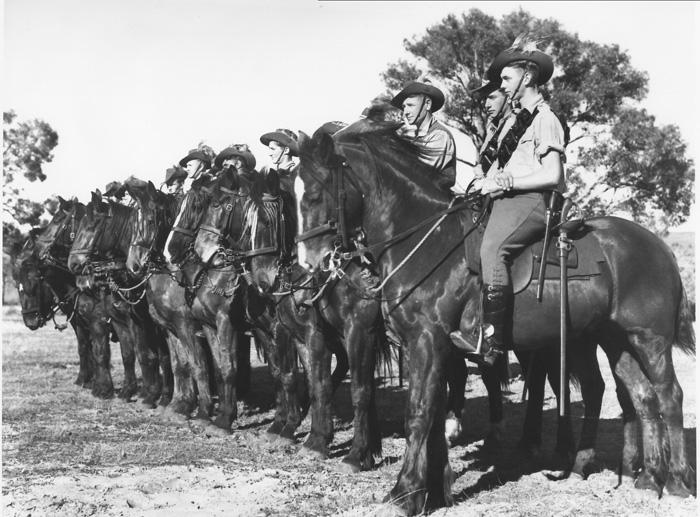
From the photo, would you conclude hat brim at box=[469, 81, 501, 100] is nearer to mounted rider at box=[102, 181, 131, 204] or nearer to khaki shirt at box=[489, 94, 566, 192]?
khaki shirt at box=[489, 94, 566, 192]

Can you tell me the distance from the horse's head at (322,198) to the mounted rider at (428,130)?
69 cm

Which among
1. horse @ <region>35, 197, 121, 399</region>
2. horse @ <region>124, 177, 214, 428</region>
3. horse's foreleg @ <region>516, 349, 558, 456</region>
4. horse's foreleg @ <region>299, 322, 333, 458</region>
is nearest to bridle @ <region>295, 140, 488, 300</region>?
horse's foreleg @ <region>299, 322, 333, 458</region>

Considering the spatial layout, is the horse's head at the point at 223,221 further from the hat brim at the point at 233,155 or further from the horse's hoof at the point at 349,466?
the horse's hoof at the point at 349,466

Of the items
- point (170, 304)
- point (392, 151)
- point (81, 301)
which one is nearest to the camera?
point (392, 151)

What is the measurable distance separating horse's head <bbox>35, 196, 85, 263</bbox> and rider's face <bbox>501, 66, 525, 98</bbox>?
33.9 feet

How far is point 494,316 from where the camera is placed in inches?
254

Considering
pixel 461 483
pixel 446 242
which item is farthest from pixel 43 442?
pixel 446 242

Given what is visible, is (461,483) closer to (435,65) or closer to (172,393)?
(172,393)

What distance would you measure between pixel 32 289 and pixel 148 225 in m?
4.61

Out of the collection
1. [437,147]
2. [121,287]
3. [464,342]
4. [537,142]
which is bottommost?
[464,342]

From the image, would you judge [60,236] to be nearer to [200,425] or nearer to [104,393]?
[104,393]

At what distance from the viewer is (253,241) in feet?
34.2

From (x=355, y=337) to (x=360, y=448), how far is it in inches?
46.9

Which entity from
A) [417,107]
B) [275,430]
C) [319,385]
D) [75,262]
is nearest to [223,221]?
[319,385]
